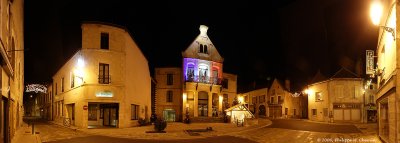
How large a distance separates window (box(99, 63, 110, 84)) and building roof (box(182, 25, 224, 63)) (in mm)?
16163

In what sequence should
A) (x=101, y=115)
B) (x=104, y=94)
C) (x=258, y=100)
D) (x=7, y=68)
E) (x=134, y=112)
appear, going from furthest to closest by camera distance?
1. (x=258, y=100)
2. (x=101, y=115)
3. (x=134, y=112)
4. (x=104, y=94)
5. (x=7, y=68)

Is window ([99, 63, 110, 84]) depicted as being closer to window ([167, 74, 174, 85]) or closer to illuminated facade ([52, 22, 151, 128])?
illuminated facade ([52, 22, 151, 128])

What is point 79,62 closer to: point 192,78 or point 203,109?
point 192,78

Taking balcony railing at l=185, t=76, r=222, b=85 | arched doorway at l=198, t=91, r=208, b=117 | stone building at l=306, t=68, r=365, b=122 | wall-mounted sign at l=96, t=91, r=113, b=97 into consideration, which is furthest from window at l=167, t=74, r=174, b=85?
stone building at l=306, t=68, r=365, b=122

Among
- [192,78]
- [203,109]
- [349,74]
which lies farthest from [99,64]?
[349,74]

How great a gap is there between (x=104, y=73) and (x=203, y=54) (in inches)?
744

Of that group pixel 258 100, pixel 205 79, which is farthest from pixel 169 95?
pixel 258 100

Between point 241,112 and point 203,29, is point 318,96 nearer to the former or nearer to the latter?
point 241,112

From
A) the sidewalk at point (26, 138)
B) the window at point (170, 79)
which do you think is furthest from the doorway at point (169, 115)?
the sidewalk at point (26, 138)

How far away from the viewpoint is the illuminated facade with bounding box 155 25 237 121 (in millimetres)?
43062

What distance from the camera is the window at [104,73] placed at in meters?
27.9

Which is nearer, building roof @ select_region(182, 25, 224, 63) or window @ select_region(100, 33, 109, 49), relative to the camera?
window @ select_region(100, 33, 109, 49)

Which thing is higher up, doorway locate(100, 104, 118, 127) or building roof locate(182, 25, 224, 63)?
building roof locate(182, 25, 224, 63)

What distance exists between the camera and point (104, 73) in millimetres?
27984
